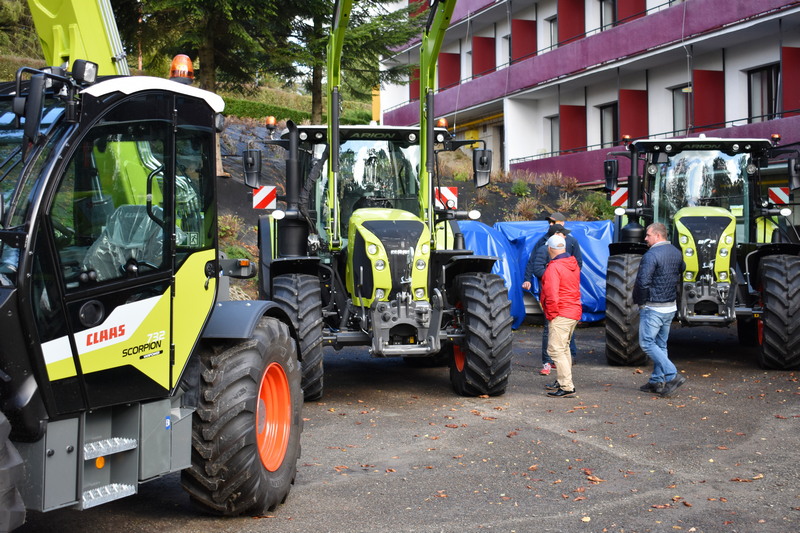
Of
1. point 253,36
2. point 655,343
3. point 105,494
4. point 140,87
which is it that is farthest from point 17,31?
point 105,494

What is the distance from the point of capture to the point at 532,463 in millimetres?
7516

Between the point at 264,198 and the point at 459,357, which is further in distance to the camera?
the point at 264,198

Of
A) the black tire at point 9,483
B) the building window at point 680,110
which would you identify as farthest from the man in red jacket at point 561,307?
the building window at point 680,110

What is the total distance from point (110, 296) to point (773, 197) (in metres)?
10.9

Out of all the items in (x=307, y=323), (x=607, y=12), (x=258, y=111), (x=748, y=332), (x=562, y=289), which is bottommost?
(x=748, y=332)

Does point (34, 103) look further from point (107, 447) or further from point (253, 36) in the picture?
point (253, 36)

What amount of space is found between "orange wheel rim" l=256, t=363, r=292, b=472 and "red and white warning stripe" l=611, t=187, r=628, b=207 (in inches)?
353

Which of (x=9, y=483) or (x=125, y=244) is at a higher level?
(x=125, y=244)

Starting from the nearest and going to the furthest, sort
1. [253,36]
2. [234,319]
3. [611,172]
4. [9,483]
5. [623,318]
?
[9,483] → [234,319] → [623,318] → [611,172] → [253,36]

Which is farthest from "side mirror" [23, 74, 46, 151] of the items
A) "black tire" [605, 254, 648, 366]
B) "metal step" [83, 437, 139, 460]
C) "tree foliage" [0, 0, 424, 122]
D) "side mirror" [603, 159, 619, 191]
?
"tree foliage" [0, 0, 424, 122]

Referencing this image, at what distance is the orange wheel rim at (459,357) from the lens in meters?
10.4

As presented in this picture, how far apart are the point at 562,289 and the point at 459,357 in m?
1.33

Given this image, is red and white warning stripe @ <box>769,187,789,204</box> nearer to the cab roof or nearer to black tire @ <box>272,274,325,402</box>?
black tire @ <box>272,274,325,402</box>

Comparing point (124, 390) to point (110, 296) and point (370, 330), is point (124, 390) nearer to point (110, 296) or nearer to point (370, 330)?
point (110, 296)
